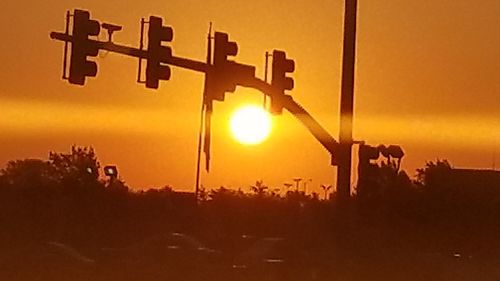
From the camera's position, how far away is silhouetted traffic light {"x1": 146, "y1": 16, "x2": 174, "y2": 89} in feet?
96.4

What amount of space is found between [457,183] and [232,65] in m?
23.6

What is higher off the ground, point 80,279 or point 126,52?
point 126,52

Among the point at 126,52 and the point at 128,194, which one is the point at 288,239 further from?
the point at 128,194

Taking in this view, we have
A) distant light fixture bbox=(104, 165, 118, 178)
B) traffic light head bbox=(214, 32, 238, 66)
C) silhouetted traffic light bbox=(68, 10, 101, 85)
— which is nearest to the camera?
silhouetted traffic light bbox=(68, 10, 101, 85)

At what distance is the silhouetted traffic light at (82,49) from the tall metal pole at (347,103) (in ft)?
16.3

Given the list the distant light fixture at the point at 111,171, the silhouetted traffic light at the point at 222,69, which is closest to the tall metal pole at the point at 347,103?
the silhouetted traffic light at the point at 222,69

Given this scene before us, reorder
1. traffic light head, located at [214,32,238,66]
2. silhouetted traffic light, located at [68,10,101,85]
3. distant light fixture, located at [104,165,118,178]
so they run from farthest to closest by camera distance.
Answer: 1. distant light fixture, located at [104,165,118,178]
2. traffic light head, located at [214,32,238,66]
3. silhouetted traffic light, located at [68,10,101,85]

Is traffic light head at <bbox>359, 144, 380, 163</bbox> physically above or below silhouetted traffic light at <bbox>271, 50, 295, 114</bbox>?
below

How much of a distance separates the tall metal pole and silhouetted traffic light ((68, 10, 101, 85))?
496cm

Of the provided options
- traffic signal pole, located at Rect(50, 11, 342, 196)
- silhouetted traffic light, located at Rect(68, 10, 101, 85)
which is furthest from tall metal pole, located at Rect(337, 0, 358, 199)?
silhouetted traffic light, located at Rect(68, 10, 101, 85)

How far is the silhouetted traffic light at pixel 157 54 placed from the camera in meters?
29.4

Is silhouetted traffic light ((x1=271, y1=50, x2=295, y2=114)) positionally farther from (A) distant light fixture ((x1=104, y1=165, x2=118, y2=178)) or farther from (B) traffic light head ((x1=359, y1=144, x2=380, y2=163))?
(A) distant light fixture ((x1=104, y1=165, x2=118, y2=178))

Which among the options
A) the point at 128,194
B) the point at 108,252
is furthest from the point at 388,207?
the point at 128,194

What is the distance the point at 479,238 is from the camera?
145ft
